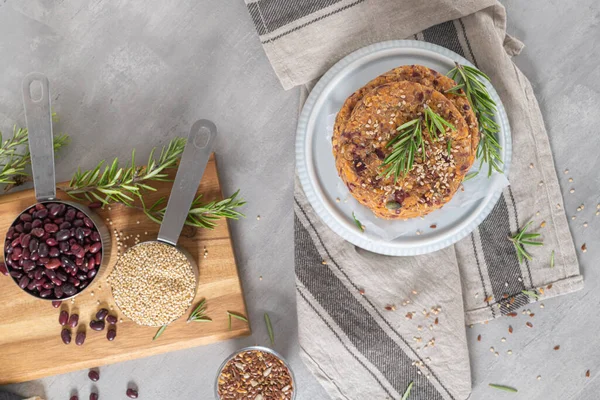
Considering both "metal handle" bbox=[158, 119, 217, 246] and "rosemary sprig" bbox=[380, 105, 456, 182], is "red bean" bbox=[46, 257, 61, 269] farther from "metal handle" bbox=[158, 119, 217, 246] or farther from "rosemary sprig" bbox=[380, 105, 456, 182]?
"rosemary sprig" bbox=[380, 105, 456, 182]

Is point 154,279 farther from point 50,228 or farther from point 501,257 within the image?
point 501,257

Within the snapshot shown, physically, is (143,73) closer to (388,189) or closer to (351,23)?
(351,23)

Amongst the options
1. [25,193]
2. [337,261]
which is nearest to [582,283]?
[337,261]

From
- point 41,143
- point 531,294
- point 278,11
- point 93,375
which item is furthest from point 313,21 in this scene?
point 93,375

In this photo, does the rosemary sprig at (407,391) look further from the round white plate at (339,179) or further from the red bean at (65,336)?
the red bean at (65,336)

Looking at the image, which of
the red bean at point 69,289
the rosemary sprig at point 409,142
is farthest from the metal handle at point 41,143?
the rosemary sprig at point 409,142

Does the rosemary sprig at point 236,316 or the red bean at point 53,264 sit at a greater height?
the red bean at point 53,264

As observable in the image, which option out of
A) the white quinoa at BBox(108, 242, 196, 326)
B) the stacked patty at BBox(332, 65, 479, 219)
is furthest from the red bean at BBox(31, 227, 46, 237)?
the stacked patty at BBox(332, 65, 479, 219)
